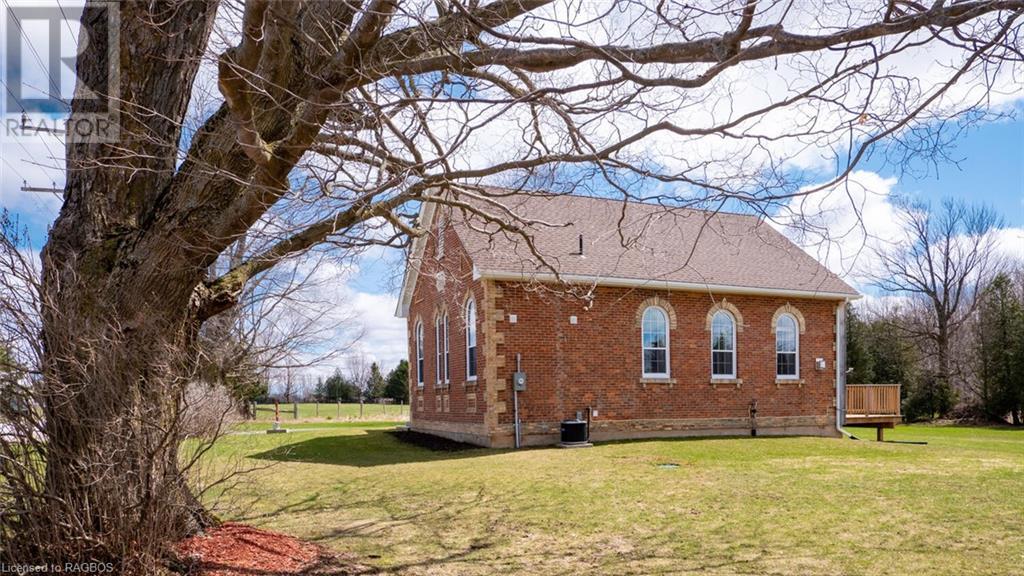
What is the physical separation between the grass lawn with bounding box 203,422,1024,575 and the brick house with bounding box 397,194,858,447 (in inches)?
125

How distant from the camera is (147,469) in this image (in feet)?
16.7

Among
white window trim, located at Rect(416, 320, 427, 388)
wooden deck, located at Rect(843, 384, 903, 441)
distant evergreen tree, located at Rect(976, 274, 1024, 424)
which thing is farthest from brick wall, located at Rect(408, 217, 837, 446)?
distant evergreen tree, located at Rect(976, 274, 1024, 424)

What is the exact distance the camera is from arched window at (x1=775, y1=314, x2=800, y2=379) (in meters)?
20.0

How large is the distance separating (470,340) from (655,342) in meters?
4.90

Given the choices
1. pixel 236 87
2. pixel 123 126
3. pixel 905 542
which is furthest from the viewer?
pixel 905 542

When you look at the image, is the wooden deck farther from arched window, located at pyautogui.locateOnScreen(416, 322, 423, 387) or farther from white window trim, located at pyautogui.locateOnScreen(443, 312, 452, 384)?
arched window, located at pyautogui.locateOnScreen(416, 322, 423, 387)

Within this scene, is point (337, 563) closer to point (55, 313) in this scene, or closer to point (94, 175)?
point (55, 313)

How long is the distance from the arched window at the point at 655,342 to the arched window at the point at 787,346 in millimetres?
3720

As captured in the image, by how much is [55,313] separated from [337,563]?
3.15m

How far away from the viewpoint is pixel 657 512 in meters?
8.40

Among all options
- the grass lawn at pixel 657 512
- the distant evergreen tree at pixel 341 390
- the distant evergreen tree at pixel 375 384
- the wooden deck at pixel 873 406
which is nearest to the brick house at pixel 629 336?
the wooden deck at pixel 873 406

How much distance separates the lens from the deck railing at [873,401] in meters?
20.5

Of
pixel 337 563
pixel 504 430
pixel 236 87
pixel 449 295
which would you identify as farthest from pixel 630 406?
pixel 236 87

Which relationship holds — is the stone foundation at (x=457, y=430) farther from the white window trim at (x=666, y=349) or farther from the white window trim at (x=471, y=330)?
the white window trim at (x=666, y=349)
